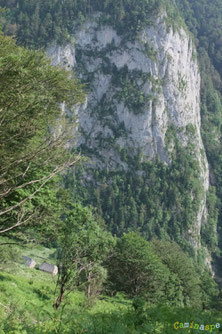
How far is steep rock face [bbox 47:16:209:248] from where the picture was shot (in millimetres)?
117500

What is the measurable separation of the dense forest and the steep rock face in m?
3.52

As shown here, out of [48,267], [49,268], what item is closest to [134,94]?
[48,267]

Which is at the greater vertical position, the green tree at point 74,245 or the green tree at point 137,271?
the green tree at point 74,245

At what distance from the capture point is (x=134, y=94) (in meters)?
121

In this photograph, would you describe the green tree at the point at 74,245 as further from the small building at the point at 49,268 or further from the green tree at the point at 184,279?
the small building at the point at 49,268

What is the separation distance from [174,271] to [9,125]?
1758 inches

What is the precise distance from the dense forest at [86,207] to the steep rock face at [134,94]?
3519mm

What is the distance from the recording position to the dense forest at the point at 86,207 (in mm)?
7379

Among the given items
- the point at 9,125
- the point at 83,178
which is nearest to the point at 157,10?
the point at 83,178

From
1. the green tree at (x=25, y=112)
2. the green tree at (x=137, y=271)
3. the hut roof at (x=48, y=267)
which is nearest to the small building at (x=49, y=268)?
the hut roof at (x=48, y=267)

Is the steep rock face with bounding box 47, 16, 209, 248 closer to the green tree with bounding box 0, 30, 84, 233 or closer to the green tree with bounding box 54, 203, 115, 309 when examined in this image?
the green tree with bounding box 54, 203, 115, 309

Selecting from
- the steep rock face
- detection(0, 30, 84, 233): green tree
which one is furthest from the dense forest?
the steep rock face

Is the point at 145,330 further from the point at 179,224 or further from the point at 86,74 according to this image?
the point at 86,74

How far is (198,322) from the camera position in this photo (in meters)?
6.41
